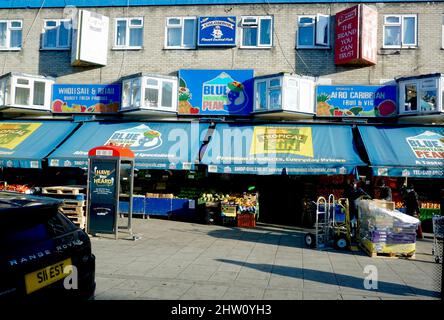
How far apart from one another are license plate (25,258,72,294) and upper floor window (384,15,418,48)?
49.7 ft

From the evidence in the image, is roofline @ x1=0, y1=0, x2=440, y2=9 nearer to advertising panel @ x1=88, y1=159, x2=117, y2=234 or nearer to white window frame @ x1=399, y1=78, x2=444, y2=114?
white window frame @ x1=399, y1=78, x2=444, y2=114

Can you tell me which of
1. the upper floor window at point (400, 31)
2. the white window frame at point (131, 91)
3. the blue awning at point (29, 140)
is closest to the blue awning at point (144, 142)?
the blue awning at point (29, 140)

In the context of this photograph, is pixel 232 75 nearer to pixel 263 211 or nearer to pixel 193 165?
pixel 193 165

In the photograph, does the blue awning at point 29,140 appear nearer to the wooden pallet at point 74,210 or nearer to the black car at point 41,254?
the wooden pallet at point 74,210

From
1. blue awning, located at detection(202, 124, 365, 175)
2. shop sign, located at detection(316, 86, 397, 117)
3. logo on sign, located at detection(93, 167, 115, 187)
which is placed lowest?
logo on sign, located at detection(93, 167, 115, 187)

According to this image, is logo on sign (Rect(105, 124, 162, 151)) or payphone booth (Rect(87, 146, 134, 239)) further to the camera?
logo on sign (Rect(105, 124, 162, 151))

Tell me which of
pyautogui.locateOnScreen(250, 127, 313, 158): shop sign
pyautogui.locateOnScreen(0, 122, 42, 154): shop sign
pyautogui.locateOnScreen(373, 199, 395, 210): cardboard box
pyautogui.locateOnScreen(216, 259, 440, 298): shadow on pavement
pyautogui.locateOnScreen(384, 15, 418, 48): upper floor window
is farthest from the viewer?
pyautogui.locateOnScreen(0, 122, 42, 154): shop sign

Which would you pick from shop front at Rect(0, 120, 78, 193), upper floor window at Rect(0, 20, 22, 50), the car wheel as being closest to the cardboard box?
the car wheel

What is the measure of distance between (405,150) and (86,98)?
1263cm

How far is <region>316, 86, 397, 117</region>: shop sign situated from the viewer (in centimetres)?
1508

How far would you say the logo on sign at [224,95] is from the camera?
15.8 metres

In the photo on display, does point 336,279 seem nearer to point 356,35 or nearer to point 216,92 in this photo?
point 216,92

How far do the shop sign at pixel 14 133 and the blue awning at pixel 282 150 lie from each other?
7.74 metres
